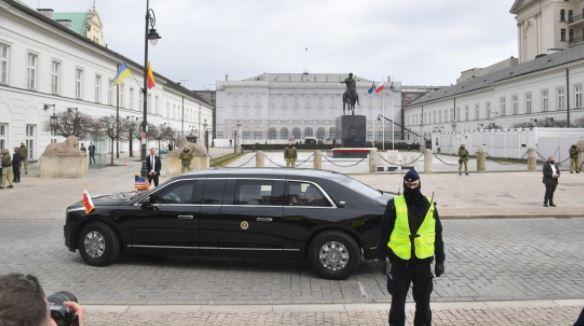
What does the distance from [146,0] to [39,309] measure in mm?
20147

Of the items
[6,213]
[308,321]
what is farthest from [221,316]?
[6,213]

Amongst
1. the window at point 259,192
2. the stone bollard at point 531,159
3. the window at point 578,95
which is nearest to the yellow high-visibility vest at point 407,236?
the window at point 259,192

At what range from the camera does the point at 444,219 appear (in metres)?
12.7

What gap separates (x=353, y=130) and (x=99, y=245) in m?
33.3

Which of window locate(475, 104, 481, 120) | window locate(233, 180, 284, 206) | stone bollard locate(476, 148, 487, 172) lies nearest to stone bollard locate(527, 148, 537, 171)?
stone bollard locate(476, 148, 487, 172)

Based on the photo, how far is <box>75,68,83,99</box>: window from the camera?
42.7 metres

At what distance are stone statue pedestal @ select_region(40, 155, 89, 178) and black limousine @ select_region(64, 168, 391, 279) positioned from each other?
18.1 metres

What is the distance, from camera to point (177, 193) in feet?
25.3

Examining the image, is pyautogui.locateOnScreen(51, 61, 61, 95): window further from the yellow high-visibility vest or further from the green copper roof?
the yellow high-visibility vest

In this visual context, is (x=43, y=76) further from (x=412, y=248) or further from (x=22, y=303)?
(x=22, y=303)

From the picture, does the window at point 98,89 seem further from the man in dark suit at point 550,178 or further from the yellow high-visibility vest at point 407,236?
the yellow high-visibility vest at point 407,236

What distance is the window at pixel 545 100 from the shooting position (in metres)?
53.7

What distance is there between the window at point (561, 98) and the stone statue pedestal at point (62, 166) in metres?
47.7

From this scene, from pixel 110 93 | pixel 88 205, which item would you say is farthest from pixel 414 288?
pixel 110 93
